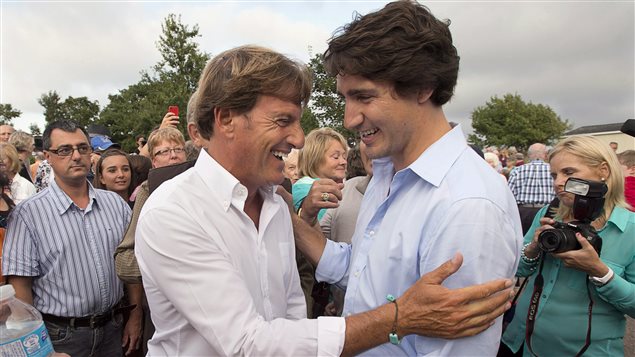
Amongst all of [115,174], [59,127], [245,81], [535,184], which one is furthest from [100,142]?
[535,184]

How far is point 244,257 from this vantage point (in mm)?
1657

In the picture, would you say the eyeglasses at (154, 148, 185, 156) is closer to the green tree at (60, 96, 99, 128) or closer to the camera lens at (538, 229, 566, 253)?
the camera lens at (538, 229, 566, 253)

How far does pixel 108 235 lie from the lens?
3.36 m

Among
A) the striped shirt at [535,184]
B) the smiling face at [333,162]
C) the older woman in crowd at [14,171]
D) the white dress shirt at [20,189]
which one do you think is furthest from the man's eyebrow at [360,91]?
the striped shirt at [535,184]

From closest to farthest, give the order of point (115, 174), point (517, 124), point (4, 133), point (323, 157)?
point (323, 157), point (115, 174), point (4, 133), point (517, 124)

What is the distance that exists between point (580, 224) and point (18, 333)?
2.75 meters

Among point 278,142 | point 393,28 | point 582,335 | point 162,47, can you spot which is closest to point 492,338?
point 278,142

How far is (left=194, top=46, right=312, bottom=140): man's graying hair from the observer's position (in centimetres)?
166

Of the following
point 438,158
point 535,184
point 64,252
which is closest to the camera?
point 438,158

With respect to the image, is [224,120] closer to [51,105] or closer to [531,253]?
[531,253]

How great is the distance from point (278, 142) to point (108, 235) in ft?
7.34

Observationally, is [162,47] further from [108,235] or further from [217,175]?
[217,175]

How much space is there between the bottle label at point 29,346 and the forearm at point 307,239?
1.17 meters

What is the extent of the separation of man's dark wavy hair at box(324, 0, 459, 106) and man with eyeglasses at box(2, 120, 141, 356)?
2515mm
